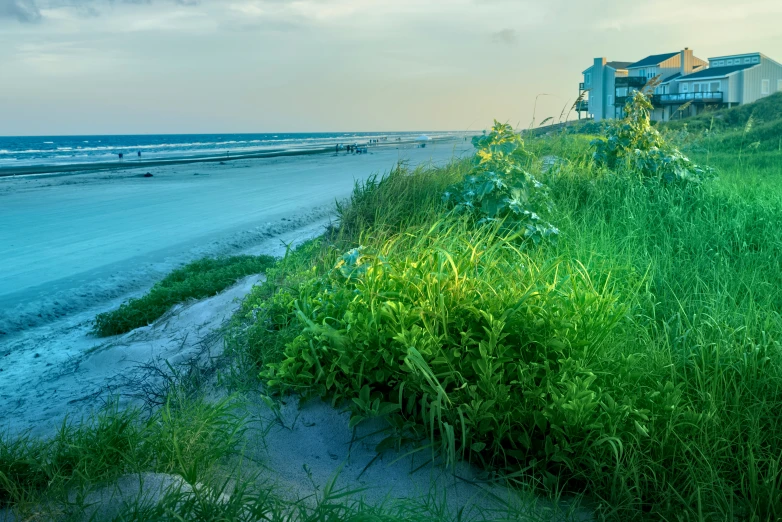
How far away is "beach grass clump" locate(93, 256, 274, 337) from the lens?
6816 millimetres

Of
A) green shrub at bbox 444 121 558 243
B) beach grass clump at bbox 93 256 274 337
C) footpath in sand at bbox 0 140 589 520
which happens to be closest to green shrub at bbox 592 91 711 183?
green shrub at bbox 444 121 558 243

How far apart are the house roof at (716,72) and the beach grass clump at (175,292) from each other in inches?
1426

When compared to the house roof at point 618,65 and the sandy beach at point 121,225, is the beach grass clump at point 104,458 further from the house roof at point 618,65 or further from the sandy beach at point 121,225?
the house roof at point 618,65

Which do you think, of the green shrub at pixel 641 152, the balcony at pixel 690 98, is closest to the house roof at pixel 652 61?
the balcony at pixel 690 98

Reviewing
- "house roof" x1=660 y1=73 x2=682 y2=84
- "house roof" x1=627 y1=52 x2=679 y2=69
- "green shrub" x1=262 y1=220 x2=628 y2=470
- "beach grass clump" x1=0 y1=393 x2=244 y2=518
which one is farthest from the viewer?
"house roof" x1=627 y1=52 x2=679 y2=69

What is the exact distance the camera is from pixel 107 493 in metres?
2.66

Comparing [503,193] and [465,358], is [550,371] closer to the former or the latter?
[465,358]

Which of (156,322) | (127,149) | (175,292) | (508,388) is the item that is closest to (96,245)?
(175,292)

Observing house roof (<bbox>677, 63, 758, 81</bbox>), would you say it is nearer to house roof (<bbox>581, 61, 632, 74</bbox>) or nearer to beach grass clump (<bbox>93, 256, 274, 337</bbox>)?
house roof (<bbox>581, 61, 632, 74</bbox>)

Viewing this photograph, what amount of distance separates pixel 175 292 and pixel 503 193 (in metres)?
3.97

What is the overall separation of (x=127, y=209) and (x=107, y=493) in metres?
14.8

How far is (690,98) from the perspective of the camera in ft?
121

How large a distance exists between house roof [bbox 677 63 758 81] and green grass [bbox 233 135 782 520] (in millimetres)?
37846

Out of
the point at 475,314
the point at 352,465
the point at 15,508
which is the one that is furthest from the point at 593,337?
the point at 15,508
